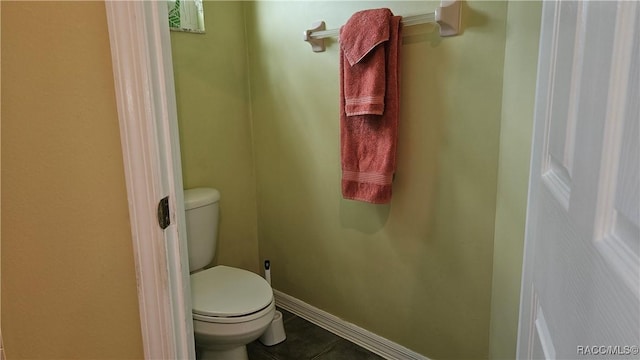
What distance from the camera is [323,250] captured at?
7.40 ft

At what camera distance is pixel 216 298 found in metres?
1.79

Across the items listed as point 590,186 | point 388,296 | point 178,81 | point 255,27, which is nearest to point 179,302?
point 590,186

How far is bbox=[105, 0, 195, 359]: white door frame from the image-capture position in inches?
30.4

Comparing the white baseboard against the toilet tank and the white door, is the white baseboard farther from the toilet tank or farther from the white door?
the white door

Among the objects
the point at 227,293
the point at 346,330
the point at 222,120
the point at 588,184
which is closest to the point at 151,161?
the point at 588,184

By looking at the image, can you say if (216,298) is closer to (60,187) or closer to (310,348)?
(310,348)

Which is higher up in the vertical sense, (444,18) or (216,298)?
(444,18)

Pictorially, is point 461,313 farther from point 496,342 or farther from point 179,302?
point 179,302

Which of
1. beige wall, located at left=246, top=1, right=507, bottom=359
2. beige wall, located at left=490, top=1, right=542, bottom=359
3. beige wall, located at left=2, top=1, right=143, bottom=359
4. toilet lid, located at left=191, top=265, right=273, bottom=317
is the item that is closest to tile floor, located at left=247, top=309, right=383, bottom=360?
beige wall, located at left=246, top=1, right=507, bottom=359

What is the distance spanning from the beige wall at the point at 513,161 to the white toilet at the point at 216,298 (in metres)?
0.94

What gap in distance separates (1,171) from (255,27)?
1860 millimetres

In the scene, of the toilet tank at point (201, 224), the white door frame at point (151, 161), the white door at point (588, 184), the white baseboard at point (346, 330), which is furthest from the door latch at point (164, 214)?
the white baseboard at point (346, 330)

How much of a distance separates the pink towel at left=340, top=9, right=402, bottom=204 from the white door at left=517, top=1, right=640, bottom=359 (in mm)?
985

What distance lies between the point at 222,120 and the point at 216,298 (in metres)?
1.03
